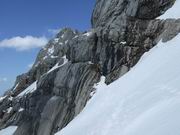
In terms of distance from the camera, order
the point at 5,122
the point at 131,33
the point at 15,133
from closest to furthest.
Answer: the point at 131,33
the point at 15,133
the point at 5,122

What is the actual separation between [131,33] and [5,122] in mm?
28587

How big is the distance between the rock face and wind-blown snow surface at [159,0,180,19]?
71cm

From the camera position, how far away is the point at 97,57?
4175 centimetres

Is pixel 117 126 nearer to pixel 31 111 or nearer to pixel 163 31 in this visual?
pixel 163 31

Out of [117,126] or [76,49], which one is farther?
[76,49]

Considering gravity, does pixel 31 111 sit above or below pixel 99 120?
below

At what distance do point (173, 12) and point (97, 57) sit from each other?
33.1 ft

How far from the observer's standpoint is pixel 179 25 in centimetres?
3269

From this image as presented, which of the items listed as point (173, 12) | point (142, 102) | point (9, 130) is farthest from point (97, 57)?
point (9, 130)

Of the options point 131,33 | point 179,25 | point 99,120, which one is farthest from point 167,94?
point 131,33

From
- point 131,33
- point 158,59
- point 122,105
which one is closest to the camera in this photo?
point 122,105

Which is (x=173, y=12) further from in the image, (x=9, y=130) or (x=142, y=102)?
(x=9, y=130)

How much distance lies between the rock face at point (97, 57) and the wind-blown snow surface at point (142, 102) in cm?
223

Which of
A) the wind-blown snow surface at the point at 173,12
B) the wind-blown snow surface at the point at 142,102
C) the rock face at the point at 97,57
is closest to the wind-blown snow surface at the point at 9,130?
the rock face at the point at 97,57
